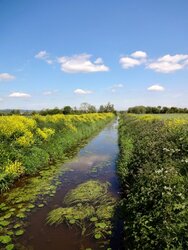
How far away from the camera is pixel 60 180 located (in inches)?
433

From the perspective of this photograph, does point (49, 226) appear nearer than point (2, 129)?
Yes

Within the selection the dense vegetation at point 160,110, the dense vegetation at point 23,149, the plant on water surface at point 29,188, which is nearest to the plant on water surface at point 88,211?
the plant on water surface at point 29,188

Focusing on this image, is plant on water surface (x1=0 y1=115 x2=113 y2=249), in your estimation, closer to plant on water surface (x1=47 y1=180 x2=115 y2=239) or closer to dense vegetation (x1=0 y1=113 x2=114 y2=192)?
dense vegetation (x1=0 y1=113 x2=114 y2=192)

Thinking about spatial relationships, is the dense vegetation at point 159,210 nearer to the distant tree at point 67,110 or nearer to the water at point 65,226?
the water at point 65,226

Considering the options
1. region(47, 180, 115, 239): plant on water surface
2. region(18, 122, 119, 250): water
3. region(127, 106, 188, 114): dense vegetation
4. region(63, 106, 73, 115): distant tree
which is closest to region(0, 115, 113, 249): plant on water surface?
region(18, 122, 119, 250): water

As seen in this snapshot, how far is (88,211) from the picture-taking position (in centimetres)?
767

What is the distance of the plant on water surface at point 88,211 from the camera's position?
6691 millimetres

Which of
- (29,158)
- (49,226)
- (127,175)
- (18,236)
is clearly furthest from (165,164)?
(29,158)

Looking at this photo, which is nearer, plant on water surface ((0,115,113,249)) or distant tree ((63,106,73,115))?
plant on water surface ((0,115,113,249))

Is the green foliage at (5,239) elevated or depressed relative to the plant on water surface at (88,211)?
depressed

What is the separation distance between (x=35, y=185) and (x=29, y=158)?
203cm

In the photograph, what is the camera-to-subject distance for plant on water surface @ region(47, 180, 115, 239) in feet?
22.0

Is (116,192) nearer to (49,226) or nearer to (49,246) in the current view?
Result: (49,226)

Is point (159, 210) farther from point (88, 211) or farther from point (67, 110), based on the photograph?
point (67, 110)
